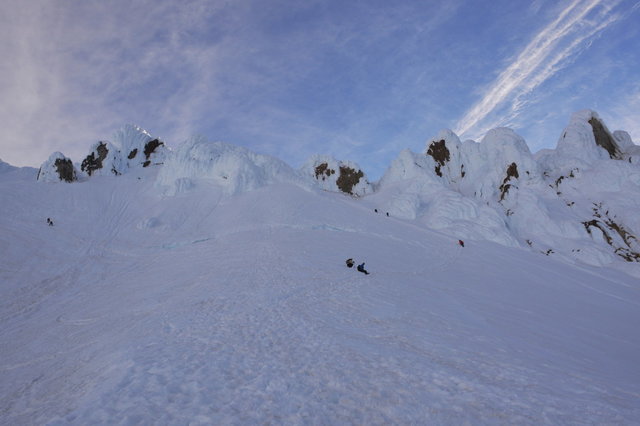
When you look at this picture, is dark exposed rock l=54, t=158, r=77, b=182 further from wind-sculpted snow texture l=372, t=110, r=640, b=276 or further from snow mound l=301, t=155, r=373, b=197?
wind-sculpted snow texture l=372, t=110, r=640, b=276

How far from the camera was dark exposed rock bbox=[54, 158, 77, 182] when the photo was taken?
194 ft

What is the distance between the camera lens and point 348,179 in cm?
9006

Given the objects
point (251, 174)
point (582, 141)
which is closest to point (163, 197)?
point (251, 174)

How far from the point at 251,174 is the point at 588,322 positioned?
48.7 metres

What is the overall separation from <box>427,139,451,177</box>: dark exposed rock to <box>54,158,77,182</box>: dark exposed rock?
8544 centimetres

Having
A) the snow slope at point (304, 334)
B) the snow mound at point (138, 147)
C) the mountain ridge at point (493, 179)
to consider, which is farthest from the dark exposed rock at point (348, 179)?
the snow slope at point (304, 334)

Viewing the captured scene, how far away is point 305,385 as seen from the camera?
7.04 m

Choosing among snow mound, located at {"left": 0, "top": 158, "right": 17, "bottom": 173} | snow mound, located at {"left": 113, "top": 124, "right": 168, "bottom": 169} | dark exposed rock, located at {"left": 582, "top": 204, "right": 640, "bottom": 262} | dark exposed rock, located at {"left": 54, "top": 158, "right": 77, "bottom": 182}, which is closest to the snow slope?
dark exposed rock, located at {"left": 582, "top": 204, "right": 640, "bottom": 262}

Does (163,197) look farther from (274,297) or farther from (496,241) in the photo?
(496,241)

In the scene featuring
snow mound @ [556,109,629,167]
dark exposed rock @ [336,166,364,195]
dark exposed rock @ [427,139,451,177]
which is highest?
snow mound @ [556,109,629,167]

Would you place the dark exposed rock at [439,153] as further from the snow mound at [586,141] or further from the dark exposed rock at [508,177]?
the snow mound at [586,141]

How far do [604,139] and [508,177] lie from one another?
29.3 m

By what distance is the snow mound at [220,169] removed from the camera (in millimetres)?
52531

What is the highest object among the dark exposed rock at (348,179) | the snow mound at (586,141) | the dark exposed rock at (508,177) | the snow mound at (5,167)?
the snow mound at (586,141)
